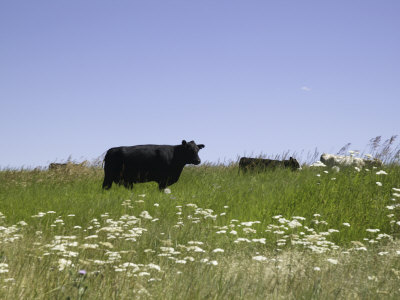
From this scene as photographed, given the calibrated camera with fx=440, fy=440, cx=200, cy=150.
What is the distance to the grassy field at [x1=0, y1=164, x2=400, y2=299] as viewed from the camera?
4062 mm

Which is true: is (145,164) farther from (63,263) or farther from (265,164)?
(63,263)

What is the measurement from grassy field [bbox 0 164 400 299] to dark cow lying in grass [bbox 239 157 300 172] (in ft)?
3.92

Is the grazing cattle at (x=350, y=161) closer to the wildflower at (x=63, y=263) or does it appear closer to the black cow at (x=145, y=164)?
the black cow at (x=145, y=164)

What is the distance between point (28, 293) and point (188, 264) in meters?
2.10

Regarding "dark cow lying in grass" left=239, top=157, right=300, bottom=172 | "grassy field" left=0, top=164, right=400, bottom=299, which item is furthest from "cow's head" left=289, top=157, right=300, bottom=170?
"grassy field" left=0, top=164, right=400, bottom=299

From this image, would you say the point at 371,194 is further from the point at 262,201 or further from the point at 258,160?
the point at 258,160

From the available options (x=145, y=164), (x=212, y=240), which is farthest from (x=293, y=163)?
(x=212, y=240)

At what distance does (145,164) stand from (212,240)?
23.1ft

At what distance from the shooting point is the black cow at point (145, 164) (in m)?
13.9

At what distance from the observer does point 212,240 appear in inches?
286

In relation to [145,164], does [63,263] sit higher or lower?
higher

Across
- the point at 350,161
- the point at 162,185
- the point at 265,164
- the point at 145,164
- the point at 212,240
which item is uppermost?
the point at 350,161

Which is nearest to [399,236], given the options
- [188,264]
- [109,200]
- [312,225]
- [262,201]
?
[312,225]

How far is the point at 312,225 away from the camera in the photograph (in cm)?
881
